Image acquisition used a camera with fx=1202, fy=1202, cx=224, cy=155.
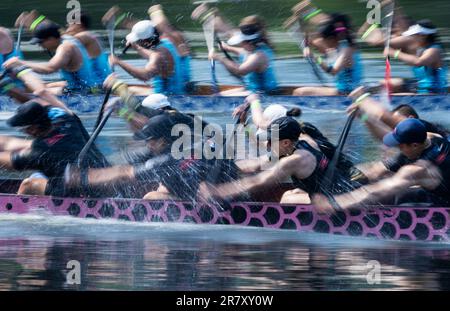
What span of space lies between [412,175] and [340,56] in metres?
→ 3.66

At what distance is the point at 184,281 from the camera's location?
798 cm

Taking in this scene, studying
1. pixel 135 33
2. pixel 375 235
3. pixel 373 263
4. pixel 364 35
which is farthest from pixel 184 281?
pixel 364 35

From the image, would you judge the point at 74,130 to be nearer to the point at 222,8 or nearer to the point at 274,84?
the point at 274,84

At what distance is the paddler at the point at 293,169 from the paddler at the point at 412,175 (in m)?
0.13

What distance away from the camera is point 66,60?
1258 cm

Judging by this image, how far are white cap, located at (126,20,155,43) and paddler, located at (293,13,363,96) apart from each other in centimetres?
177

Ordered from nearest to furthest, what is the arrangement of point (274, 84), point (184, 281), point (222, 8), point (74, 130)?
1. point (184, 281)
2. point (74, 130)
3. point (274, 84)
4. point (222, 8)

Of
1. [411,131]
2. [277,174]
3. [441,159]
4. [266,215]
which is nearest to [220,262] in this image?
[266,215]

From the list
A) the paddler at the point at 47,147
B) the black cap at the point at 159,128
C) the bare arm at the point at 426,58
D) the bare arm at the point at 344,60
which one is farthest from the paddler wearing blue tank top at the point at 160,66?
the black cap at the point at 159,128

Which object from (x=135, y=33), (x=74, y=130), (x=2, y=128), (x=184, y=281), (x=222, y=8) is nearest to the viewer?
(x=184, y=281)

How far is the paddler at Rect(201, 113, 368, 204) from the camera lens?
944 cm

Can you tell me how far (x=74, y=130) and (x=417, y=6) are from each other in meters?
10.5

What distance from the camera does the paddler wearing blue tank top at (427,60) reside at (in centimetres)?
1258

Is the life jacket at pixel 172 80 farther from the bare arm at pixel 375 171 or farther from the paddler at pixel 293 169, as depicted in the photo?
the bare arm at pixel 375 171
